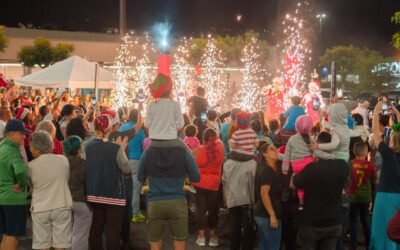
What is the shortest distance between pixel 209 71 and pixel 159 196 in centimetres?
2066

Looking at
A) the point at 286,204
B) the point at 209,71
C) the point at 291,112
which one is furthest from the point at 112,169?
the point at 209,71

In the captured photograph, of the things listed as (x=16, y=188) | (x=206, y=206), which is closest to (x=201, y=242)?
(x=206, y=206)

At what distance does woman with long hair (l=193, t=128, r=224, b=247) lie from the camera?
7.39 m

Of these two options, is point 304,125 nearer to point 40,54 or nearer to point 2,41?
point 40,54

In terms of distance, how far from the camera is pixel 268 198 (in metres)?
5.73

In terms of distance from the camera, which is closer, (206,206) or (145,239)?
(206,206)

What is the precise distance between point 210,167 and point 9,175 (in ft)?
9.00

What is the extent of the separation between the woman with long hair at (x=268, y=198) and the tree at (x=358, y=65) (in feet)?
157

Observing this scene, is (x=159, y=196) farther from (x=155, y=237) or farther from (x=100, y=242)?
(x=100, y=242)

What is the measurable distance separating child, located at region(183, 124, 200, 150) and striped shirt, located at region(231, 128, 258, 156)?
4.89 ft

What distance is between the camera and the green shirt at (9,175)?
5832mm

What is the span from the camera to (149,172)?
5.36m

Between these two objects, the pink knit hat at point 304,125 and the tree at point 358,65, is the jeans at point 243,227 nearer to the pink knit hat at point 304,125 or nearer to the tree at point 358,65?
the pink knit hat at point 304,125

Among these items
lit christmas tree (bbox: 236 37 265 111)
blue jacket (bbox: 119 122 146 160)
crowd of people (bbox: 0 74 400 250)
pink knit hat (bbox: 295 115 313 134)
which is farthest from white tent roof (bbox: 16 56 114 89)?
lit christmas tree (bbox: 236 37 265 111)
